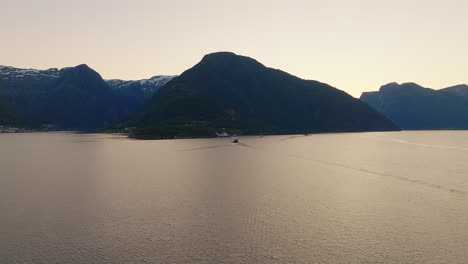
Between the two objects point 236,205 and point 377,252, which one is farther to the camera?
point 236,205

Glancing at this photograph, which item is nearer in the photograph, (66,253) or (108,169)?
(66,253)

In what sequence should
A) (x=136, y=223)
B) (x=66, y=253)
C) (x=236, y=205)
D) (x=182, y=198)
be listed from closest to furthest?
1. (x=66, y=253)
2. (x=136, y=223)
3. (x=236, y=205)
4. (x=182, y=198)

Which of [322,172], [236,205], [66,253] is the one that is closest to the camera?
[66,253]

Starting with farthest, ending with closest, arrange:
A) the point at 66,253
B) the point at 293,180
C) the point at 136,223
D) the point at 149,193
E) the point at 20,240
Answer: the point at 293,180, the point at 149,193, the point at 136,223, the point at 20,240, the point at 66,253

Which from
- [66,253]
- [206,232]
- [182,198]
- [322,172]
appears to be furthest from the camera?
[322,172]

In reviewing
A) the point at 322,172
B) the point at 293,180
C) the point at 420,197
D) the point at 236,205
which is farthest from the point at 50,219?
the point at 322,172

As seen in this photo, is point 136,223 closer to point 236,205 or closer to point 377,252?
point 236,205

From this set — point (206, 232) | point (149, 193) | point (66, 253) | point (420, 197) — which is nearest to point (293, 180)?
point (420, 197)

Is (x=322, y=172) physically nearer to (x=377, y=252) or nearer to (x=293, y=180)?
(x=293, y=180)
